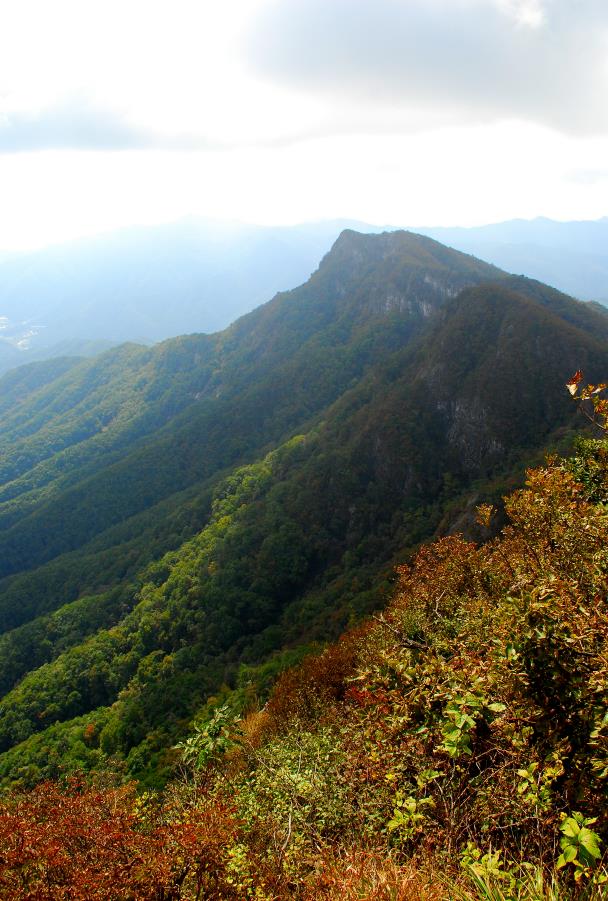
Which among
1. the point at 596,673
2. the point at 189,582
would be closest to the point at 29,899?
the point at 596,673

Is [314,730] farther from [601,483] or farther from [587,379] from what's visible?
[587,379]

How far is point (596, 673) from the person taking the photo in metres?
5.02

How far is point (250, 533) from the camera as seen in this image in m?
84.8

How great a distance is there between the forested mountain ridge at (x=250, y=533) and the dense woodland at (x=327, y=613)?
1.70ft

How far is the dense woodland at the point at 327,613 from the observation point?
601cm

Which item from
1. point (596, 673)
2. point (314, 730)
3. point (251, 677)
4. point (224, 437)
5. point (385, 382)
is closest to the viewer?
point (596, 673)

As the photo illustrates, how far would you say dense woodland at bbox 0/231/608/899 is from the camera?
6012 millimetres

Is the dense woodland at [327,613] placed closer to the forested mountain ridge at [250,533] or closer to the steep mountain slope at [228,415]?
the forested mountain ridge at [250,533]

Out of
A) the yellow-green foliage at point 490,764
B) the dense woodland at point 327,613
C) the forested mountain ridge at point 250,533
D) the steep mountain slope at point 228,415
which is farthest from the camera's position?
the steep mountain slope at point 228,415

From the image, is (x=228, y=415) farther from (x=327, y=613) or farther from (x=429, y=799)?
(x=429, y=799)

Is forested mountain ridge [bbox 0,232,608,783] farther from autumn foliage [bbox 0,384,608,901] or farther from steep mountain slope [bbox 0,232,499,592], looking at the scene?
autumn foliage [bbox 0,384,608,901]

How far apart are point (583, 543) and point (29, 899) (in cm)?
1242

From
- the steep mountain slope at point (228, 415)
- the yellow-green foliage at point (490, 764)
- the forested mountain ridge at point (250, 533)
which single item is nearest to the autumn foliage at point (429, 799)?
the yellow-green foliage at point (490, 764)

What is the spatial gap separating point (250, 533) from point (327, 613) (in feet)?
92.7
